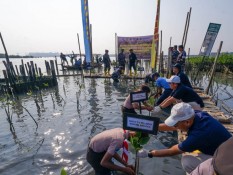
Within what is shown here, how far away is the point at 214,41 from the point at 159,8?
4884 mm

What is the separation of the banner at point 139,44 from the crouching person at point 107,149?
1488 cm

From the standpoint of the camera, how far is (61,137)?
702 cm

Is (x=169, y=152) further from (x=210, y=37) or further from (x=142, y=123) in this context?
(x=210, y=37)

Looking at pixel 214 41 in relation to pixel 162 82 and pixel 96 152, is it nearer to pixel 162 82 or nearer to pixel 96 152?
pixel 162 82

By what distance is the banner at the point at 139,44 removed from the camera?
691 inches

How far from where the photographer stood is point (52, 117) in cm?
906

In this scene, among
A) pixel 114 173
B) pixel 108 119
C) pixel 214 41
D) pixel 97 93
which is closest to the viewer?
pixel 114 173

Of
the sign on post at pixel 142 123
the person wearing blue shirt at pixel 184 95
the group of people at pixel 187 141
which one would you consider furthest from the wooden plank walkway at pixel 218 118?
the sign on post at pixel 142 123

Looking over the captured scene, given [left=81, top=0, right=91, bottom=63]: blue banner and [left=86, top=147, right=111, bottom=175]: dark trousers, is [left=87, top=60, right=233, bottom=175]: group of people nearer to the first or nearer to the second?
[left=86, top=147, right=111, bottom=175]: dark trousers

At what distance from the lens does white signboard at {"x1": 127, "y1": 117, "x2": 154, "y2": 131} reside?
2.93m

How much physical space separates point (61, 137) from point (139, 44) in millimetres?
13010

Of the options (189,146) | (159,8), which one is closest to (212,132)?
(189,146)

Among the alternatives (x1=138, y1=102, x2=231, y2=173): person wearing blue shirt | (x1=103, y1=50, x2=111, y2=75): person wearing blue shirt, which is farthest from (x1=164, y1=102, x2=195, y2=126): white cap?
(x1=103, y1=50, x2=111, y2=75): person wearing blue shirt

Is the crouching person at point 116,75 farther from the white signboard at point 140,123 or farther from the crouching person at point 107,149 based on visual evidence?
the white signboard at point 140,123
